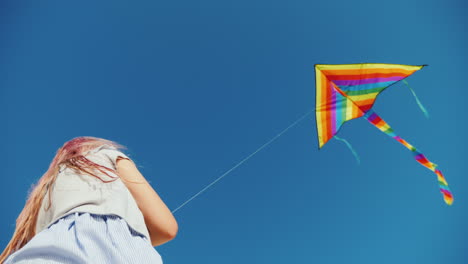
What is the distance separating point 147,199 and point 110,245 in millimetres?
173

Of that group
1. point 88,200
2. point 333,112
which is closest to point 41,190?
point 88,200

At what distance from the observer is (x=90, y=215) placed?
55 cm

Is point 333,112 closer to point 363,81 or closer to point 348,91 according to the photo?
point 348,91

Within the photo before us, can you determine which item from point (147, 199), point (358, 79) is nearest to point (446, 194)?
point (358, 79)

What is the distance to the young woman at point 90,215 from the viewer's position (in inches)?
18.6

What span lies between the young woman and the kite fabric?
3.14 metres

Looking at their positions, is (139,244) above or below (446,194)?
above

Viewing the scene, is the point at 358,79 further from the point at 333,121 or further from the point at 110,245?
the point at 110,245

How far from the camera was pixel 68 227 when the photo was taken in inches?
20.3

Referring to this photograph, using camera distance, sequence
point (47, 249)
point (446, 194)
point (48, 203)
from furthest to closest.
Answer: point (446, 194) < point (48, 203) < point (47, 249)

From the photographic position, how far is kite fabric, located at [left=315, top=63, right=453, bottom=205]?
3387mm

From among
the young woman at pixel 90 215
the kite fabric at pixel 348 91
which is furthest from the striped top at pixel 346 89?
the young woman at pixel 90 215

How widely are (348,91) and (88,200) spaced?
3470 mm

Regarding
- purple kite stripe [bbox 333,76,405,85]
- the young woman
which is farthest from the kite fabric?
the young woman
